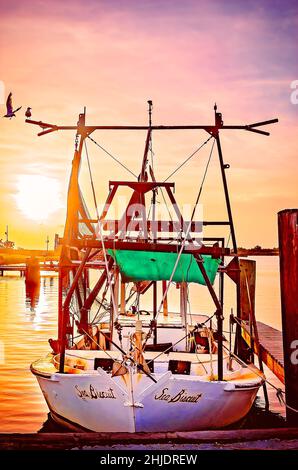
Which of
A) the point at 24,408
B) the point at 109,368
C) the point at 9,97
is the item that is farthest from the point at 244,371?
the point at 9,97

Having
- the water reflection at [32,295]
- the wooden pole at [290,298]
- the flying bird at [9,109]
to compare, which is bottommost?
the water reflection at [32,295]

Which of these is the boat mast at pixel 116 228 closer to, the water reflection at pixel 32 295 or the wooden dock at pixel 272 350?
the wooden dock at pixel 272 350

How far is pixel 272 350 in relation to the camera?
14.7 m

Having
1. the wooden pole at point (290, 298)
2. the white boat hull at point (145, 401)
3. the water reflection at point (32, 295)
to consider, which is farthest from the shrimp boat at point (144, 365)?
the water reflection at point (32, 295)

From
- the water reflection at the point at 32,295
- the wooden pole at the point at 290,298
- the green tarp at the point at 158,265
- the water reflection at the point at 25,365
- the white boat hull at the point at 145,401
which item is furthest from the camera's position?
the water reflection at the point at 32,295

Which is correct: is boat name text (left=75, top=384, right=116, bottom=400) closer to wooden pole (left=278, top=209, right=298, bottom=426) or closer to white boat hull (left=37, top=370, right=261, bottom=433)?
white boat hull (left=37, top=370, right=261, bottom=433)

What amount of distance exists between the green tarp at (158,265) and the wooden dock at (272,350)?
6.49 feet

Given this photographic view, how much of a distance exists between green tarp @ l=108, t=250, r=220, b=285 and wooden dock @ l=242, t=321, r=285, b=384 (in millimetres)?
1979

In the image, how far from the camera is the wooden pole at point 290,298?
8820 mm

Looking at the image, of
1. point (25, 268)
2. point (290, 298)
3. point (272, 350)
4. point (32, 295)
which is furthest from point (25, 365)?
point (25, 268)

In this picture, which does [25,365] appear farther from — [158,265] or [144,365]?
[144,365]

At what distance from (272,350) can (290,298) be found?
6.19 m

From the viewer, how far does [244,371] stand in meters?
11.3
